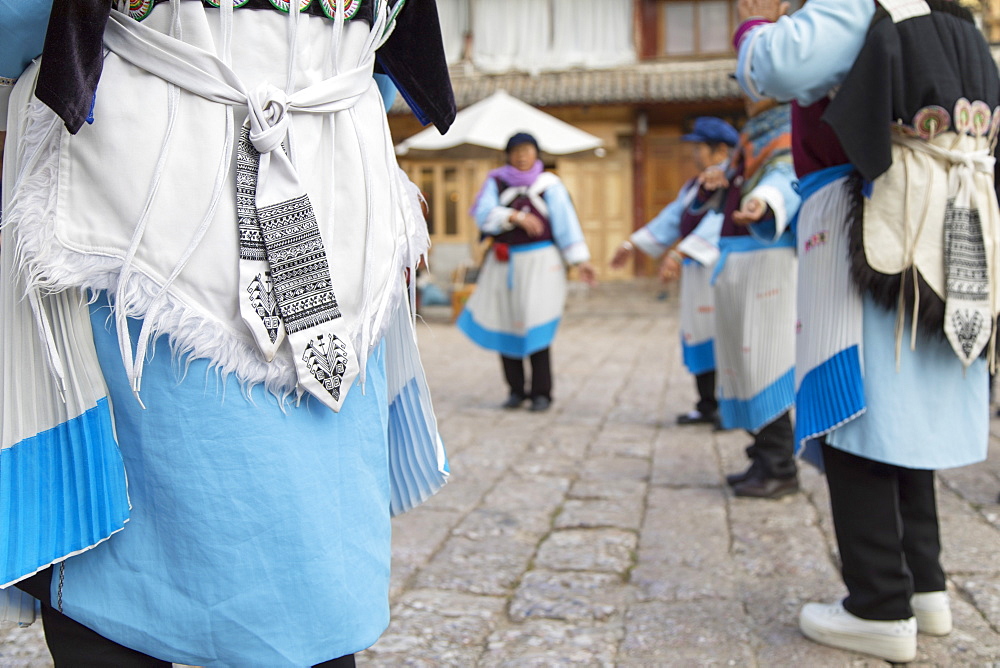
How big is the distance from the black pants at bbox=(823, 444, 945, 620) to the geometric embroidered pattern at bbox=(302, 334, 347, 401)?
138 cm

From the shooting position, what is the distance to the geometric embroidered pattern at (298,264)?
3.88 ft

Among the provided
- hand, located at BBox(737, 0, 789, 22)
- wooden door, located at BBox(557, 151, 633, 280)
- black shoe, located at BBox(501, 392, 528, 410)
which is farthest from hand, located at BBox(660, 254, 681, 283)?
wooden door, located at BBox(557, 151, 633, 280)

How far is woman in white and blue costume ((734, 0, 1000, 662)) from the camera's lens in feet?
6.48

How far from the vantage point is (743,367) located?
3787 mm

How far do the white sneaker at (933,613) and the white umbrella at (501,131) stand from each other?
7.85 meters

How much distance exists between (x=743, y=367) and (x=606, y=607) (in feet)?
5.04

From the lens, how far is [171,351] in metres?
1.15

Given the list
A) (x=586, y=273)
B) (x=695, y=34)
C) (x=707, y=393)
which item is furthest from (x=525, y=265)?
(x=695, y=34)

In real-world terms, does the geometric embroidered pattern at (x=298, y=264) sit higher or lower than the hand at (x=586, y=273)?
higher

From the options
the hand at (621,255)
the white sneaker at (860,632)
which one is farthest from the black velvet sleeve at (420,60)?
the hand at (621,255)

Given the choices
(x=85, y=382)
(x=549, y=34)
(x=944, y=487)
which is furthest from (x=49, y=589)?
(x=549, y=34)

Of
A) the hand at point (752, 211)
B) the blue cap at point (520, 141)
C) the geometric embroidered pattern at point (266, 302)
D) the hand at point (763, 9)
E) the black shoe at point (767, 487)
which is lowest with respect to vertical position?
the black shoe at point (767, 487)

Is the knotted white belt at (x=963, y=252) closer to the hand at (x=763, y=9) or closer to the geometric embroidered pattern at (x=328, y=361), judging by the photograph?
the hand at (x=763, y=9)

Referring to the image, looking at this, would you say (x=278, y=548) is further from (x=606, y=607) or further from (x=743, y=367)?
(x=743, y=367)
